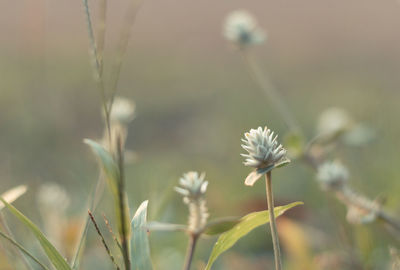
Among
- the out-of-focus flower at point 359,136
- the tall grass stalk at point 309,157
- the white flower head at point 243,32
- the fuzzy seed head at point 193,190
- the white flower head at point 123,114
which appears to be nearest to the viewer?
the fuzzy seed head at point 193,190

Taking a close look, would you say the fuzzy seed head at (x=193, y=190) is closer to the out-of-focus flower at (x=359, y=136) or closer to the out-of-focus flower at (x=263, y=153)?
the out-of-focus flower at (x=263, y=153)

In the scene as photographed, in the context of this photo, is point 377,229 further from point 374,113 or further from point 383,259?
point 374,113

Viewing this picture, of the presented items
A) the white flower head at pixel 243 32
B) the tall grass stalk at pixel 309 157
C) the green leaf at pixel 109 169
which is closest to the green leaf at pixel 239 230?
the green leaf at pixel 109 169

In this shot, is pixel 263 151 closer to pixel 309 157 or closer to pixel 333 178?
pixel 333 178

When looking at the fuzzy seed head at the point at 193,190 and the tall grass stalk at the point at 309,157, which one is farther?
the tall grass stalk at the point at 309,157

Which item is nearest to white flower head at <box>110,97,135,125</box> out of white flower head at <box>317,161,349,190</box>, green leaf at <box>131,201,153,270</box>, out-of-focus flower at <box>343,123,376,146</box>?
white flower head at <box>317,161,349,190</box>

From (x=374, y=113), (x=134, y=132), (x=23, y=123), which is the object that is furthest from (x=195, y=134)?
(x=374, y=113)
